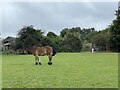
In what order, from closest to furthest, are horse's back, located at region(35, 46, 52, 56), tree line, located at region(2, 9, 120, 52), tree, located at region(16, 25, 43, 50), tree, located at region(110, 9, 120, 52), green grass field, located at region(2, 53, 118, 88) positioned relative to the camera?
green grass field, located at region(2, 53, 118, 88)
horse's back, located at region(35, 46, 52, 56)
tree, located at region(16, 25, 43, 50)
tree line, located at region(2, 9, 120, 52)
tree, located at region(110, 9, 120, 52)

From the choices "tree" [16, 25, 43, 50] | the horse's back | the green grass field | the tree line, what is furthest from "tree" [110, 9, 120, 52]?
the green grass field

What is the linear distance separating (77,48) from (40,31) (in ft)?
57.1

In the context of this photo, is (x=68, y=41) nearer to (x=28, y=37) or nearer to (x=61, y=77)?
(x=28, y=37)

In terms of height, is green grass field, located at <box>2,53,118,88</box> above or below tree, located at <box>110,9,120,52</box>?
below

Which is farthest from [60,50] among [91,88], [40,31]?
[91,88]

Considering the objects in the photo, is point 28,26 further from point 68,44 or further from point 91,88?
point 91,88

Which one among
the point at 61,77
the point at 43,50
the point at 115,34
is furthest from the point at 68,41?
the point at 61,77

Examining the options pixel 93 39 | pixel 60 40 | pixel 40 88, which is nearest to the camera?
pixel 40 88

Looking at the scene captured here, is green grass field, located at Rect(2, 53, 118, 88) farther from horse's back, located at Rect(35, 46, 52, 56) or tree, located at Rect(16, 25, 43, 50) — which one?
tree, located at Rect(16, 25, 43, 50)

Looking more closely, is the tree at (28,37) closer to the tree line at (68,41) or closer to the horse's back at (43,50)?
the tree line at (68,41)

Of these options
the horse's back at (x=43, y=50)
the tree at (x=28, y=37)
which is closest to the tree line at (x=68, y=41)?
the tree at (x=28, y=37)

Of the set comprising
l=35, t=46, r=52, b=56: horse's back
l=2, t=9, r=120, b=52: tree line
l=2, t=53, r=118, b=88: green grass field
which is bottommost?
l=2, t=53, r=118, b=88: green grass field

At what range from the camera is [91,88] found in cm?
Result: 937

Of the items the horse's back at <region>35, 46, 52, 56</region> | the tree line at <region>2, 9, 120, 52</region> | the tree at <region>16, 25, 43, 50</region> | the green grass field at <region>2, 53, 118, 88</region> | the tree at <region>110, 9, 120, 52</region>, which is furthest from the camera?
the tree at <region>110, 9, 120, 52</region>
